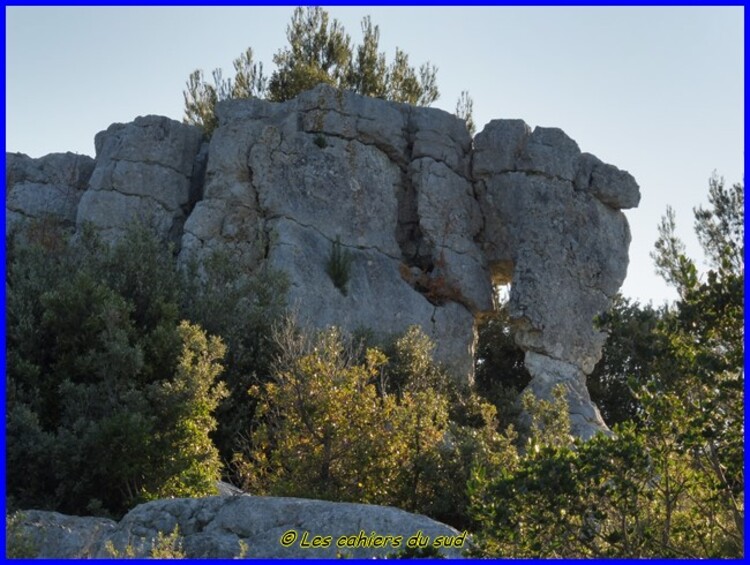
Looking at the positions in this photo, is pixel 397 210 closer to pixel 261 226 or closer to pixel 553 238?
pixel 261 226

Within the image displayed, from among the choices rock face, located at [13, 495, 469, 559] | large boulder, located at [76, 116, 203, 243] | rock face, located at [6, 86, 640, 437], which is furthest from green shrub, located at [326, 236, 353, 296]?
rock face, located at [13, 495, 469, 559]

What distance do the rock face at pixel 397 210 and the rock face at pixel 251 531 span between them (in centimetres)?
1153

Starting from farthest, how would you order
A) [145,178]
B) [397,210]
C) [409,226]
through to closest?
[409,226], [397,210], [145,178]

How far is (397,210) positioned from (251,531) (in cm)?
1446

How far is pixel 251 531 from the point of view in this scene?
8.02 meters

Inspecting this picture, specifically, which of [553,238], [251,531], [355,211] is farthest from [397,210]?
[251,531]

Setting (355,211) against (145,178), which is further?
(145,178)

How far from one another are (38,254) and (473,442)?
25.2 ft

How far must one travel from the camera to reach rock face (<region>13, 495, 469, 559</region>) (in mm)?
7621

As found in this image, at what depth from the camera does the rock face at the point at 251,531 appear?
7.62 m

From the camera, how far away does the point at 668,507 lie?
24.1ft

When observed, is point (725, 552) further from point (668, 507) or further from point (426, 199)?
point (426, 199)

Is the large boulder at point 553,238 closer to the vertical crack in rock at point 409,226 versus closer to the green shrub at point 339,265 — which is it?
the vertical crack in rock at point 409,226

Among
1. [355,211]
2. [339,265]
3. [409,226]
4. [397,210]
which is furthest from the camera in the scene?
[409,226]
